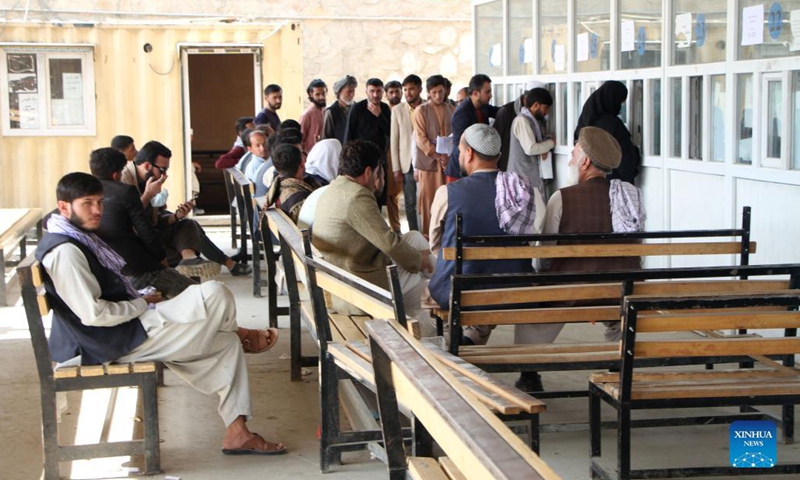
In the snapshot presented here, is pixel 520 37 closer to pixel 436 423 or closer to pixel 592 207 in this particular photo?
pixel 592 207

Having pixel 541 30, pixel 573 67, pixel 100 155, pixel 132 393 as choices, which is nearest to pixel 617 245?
pixel 132 393

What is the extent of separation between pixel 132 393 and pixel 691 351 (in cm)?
323

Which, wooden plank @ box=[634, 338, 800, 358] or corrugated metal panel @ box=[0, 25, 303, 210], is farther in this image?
corrugated metal panel @ box=[0, 25, 303, 210]

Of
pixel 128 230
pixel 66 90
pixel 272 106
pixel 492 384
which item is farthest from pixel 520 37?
pixel 492 384

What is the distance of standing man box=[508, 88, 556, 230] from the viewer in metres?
10.1

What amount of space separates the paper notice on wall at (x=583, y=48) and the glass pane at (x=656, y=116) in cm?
146

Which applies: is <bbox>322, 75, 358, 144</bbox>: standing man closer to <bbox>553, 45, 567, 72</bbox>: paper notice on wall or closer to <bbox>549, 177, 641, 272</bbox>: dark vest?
<bbox>553, 45, 567, 72</bbox>: paper notice on wall

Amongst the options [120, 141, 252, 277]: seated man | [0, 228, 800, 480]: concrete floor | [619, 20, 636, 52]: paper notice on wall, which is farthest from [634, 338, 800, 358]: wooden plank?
[619, 20, 636, 52]: paper notice on wall

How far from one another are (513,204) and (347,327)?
97 cm

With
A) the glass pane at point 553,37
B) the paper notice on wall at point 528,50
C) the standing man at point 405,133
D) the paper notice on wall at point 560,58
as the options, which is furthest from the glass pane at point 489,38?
the paper notice on wall at point 560,58

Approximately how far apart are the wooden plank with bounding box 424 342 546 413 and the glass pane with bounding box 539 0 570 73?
619cm

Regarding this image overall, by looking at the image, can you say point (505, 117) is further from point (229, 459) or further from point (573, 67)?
point (229, 459)

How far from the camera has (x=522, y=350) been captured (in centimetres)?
481

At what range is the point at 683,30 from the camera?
301 inches
